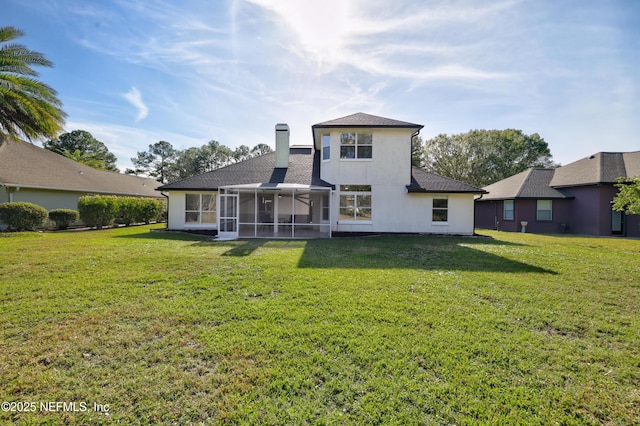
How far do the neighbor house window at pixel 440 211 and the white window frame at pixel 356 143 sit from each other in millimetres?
4479

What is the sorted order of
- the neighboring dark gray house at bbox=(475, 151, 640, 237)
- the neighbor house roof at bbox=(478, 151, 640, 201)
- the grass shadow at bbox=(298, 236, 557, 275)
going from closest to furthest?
the grass shadow at bbox=(298, 236, 557, 275) → the neighboring dark gray house at bbox=(475, 151, 640, 237) → the neighbor house roof at bbox=(478, 151, 640, 201)

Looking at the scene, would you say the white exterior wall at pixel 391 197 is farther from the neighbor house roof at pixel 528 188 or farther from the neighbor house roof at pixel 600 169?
the neighbor house roof at pixel 600 169

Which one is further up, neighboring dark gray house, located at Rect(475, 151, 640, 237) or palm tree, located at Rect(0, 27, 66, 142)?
palm tree, located at Rect(0, 27, 66, 142)

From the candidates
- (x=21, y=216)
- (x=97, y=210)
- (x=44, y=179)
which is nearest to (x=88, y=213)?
(x=97, y=210)

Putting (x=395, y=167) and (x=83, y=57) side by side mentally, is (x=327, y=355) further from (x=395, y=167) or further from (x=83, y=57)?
(x=83, y=57)

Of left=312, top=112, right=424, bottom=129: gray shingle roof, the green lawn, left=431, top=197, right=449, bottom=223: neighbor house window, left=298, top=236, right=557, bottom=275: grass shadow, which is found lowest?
the green lawn

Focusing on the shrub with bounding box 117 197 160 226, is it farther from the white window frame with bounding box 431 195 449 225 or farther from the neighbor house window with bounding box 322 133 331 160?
the white window frame with bounding box 431 195 449 225

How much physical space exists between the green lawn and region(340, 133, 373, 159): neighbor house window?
9.44 metres

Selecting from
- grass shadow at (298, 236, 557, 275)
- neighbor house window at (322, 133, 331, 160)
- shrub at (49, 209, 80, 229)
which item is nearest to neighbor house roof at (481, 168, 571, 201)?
grass shadow at (298, 236, 557, 275)

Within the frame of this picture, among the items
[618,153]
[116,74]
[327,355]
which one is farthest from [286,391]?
[618,153]

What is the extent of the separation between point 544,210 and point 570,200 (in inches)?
72.5

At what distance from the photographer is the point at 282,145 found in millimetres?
17172

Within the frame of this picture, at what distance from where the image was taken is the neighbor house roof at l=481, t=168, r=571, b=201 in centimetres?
Result: 2039

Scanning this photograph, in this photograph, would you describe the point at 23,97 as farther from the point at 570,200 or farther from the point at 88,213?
the point at 570,200
